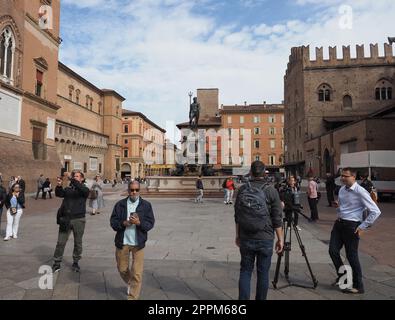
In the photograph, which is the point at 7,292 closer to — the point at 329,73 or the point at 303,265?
the point at 303,265

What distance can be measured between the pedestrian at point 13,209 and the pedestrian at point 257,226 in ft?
23.2

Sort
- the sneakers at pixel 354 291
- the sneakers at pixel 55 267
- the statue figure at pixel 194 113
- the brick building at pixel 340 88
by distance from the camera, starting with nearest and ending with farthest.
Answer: the sneakers at pixel 354 291
the sneakers at pixel 55 267
the statue figure at pixel 194 113
the brick building at pixel 340 88

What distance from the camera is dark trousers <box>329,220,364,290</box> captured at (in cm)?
464

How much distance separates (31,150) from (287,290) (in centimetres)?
2678

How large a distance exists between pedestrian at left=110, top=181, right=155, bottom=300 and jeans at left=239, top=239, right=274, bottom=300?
1308 millimetres

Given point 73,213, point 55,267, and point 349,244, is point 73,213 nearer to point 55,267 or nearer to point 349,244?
point 55,267

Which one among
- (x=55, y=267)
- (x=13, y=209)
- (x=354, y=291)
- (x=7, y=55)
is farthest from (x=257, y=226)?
(x=7, y=55)

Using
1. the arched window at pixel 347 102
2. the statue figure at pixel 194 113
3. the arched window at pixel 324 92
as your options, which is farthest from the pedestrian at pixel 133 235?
the arched window at pixel 347 102

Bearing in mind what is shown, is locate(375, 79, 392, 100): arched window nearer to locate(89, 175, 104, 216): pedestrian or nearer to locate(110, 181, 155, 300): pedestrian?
locate(89, 175, 104, 216): pedestrian

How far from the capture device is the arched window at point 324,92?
1948 inches

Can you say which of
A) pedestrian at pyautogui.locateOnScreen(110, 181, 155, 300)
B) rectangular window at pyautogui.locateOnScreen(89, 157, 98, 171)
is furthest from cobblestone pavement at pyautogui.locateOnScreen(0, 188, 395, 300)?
rectangular window at pyautogui.locateOnScreen(89, 157, 98, 171)

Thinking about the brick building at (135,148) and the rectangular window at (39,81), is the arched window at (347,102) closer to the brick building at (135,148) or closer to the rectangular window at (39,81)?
the brick building at (135,148)

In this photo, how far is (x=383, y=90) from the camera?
160 ft

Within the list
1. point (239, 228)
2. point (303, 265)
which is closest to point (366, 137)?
point (303, 265)
